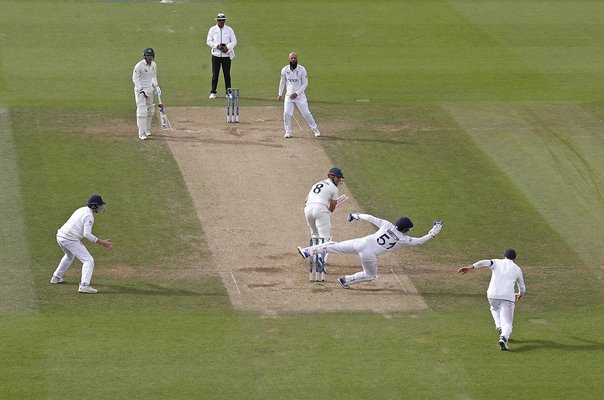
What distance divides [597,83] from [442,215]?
1174 centimetres

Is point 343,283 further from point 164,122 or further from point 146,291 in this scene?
point 164,122

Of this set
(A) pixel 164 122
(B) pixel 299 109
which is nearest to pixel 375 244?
(B) pixel 299 109

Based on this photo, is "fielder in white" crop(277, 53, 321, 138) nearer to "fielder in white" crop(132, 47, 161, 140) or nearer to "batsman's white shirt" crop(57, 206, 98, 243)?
"fielder in white" crop(132, 47, 161, 140)

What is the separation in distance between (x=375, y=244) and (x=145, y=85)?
9999mm

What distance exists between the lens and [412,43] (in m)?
41.0

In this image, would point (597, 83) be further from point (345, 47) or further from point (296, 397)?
point (296, 397)

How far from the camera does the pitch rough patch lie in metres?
23.7

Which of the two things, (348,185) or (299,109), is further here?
(299,109)

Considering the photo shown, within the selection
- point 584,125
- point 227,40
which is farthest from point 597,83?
point 227,40

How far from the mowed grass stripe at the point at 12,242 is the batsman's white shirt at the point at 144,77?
3.44 meters

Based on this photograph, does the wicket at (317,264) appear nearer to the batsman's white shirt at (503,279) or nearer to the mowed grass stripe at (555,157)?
the batsman's white shirt at (503,279)

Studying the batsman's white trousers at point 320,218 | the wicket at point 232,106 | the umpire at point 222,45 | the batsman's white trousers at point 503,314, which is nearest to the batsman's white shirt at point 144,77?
the wicket at point 232,106

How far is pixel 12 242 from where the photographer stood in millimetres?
25969

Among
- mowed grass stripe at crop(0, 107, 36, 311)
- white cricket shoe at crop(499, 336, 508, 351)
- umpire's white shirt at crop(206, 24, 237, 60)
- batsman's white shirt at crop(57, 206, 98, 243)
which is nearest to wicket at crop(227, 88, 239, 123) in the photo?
umpire's white shirt at crop(206, 24, 237, 60)
